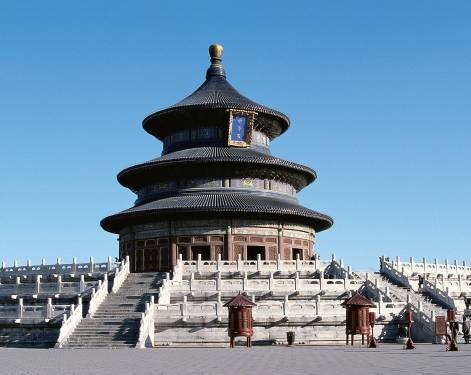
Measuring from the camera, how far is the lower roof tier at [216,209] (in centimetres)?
5253

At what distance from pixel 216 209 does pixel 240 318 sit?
62.9 ft

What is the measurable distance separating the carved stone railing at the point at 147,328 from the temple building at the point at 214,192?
17.2 m

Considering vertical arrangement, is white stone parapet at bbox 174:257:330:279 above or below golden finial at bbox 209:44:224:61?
below

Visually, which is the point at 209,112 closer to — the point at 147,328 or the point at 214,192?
the point at 214,192

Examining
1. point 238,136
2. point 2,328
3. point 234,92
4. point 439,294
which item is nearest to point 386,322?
point 439,294

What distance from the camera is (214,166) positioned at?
56.2m

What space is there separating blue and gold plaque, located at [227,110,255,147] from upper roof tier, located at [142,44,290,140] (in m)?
0.45

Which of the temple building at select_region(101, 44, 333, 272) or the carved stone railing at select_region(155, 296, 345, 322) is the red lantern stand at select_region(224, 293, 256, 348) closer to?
the carved stone railing at select_region(155, 296, 345, 322)

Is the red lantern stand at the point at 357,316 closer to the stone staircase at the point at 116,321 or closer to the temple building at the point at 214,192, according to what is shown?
the stone staircase at the point at 116,321

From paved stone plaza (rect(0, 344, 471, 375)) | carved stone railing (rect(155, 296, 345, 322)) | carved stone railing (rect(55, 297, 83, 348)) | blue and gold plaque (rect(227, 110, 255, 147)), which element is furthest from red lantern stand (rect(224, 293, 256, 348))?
blue and gold plaque (rect(227, 110, 255, 147))

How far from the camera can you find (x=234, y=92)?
6303cm

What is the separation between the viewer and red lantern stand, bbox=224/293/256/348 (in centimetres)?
3338

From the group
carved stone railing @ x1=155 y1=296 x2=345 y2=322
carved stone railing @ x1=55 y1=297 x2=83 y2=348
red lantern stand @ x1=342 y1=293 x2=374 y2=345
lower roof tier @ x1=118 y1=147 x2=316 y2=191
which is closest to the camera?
carved stone railing @ x1=55 y1=297 x2=83 y2=348

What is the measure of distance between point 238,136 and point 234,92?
5714 millimetres
